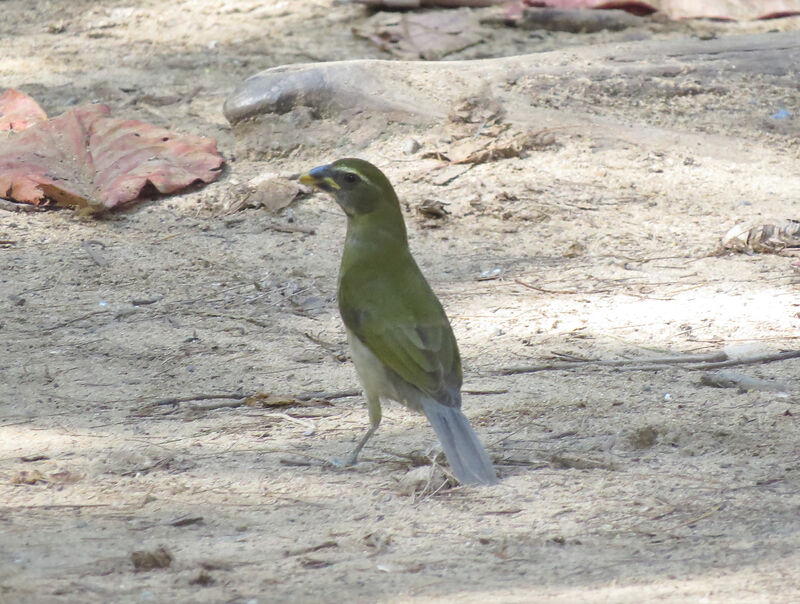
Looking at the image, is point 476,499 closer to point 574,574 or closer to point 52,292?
point 574,574

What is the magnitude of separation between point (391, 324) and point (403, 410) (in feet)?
2.29

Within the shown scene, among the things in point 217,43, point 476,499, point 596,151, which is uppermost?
point 217,43

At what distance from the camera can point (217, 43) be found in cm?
866

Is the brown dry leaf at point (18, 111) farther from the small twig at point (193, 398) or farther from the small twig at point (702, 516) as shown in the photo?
the small twig at point (702, 516)

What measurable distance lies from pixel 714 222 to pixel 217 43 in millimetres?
4418

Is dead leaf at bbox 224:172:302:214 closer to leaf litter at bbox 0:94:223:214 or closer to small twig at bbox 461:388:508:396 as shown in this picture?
leaf litter at bbox 0:94:223:214

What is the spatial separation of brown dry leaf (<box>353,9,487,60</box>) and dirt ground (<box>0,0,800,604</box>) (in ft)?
3.42

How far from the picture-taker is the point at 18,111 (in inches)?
277

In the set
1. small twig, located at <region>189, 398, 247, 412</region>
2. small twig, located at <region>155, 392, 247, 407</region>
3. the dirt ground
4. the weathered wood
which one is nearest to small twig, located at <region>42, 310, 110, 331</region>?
the dirt ground

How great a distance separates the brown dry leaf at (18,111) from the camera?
6.94 m

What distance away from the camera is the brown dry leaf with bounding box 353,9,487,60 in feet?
27.0

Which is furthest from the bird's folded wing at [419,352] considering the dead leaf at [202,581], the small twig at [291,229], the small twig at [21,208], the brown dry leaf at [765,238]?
the small twig at [21,208]

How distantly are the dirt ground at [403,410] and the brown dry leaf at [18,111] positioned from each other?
18.1 inches

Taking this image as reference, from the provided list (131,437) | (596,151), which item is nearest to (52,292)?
(131,437)
